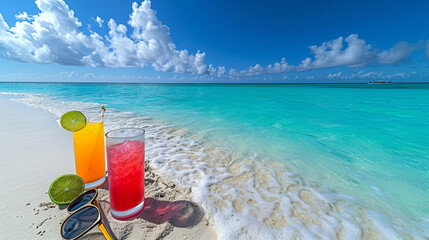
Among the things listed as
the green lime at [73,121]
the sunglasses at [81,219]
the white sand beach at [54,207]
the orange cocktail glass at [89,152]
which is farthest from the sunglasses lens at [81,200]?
the green lime at [73,121]

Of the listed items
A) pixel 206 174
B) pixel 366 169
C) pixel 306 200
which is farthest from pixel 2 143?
pixel 366 169

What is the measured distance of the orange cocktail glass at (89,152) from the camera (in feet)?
6.42

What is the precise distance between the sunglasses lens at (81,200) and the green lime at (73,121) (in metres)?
0.74

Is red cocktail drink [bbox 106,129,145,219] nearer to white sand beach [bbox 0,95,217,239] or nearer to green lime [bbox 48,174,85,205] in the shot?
white sand beach [bbox 0,95,217,239]

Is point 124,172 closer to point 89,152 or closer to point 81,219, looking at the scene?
point 81,219

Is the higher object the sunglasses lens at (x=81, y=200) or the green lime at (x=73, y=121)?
the green lime at (x=73, y=121)

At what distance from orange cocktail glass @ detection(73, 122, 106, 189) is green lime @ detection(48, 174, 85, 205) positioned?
14 cm

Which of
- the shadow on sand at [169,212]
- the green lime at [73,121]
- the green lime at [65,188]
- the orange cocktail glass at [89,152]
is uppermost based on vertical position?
the green lime at [73,121]

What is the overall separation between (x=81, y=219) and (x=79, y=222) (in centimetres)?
3

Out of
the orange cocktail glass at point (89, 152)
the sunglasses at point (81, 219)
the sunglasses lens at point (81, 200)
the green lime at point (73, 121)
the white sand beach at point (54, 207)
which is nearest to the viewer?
the sunglasses at point (81, 219)

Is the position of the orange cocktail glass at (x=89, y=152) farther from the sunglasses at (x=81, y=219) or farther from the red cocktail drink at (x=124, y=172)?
the red cocktail drink at (x=124, y=172)

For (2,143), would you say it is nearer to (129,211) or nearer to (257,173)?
(129,211)

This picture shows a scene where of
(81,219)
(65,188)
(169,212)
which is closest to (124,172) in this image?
(81,219)

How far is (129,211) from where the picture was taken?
1653 millimetres
